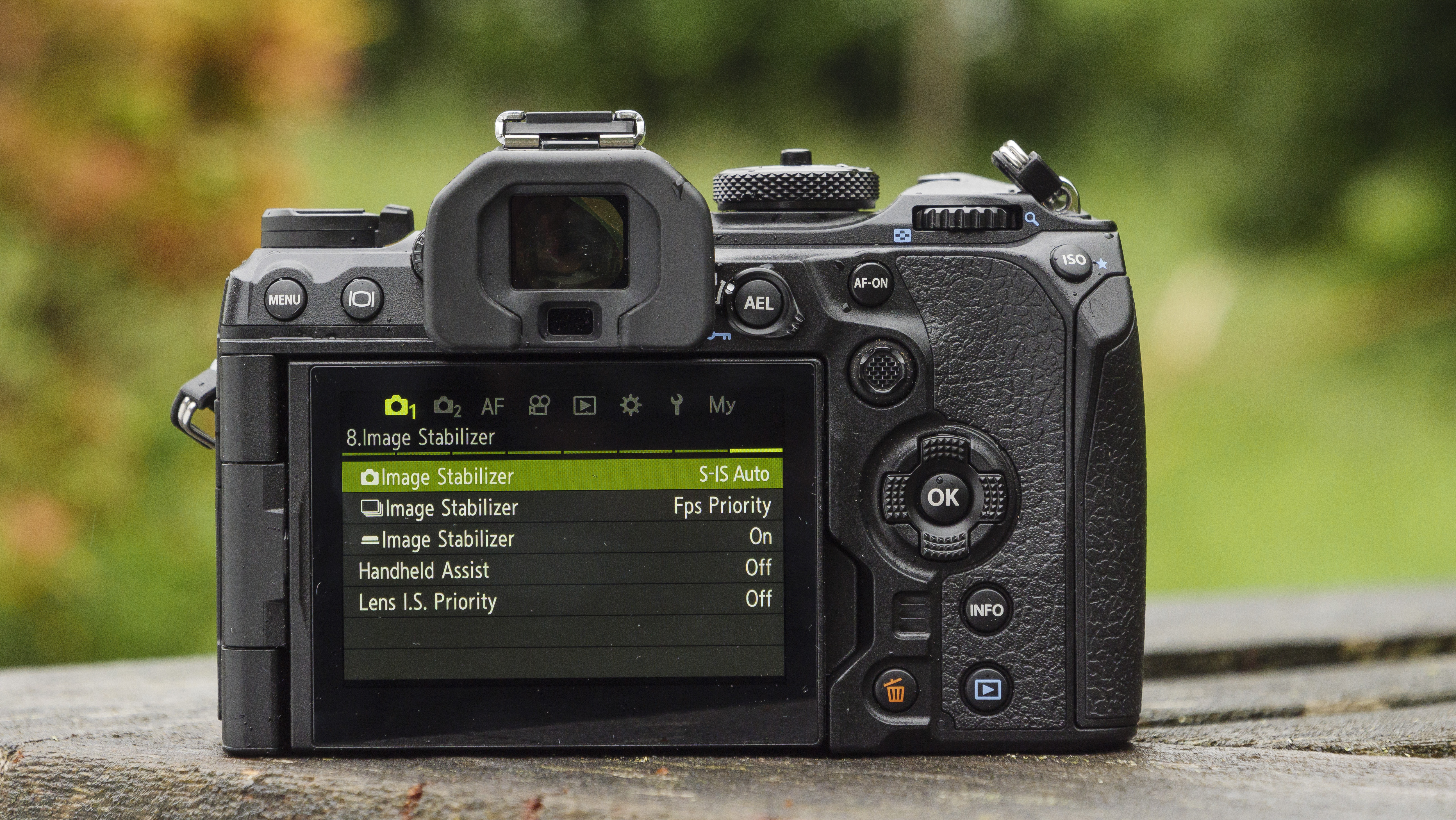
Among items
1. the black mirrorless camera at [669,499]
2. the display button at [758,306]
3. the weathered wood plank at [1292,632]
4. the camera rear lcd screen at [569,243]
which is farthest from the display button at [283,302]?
the weathered wood plank at [1292,632]

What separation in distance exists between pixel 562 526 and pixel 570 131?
0.21 m

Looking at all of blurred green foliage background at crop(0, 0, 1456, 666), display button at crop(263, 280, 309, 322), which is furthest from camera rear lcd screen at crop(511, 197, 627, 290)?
blurred green foliage background at crop(0, 0, 1456, 666)

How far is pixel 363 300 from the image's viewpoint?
703mm

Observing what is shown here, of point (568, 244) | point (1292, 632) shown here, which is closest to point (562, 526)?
point (568, 244)

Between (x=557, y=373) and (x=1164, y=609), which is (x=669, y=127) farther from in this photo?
(x=557, y=373)

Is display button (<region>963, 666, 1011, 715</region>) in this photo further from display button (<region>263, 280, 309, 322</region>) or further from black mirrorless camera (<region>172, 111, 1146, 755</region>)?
display button (<region>263, 280, 309, 322</region>)

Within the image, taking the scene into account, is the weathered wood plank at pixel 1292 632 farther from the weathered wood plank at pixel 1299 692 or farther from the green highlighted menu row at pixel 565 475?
the green highlighted menu row at pixel 565 475

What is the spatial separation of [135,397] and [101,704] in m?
1.27

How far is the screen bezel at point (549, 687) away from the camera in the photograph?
704 millimetres

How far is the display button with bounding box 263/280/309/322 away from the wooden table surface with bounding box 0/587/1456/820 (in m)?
0.24

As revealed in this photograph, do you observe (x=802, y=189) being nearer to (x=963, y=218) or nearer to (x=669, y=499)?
(x=963, y=218)

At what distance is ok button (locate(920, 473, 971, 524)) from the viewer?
72cm

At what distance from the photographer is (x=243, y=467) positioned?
0.70m

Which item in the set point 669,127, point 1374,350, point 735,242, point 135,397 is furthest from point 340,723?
point 669,127
